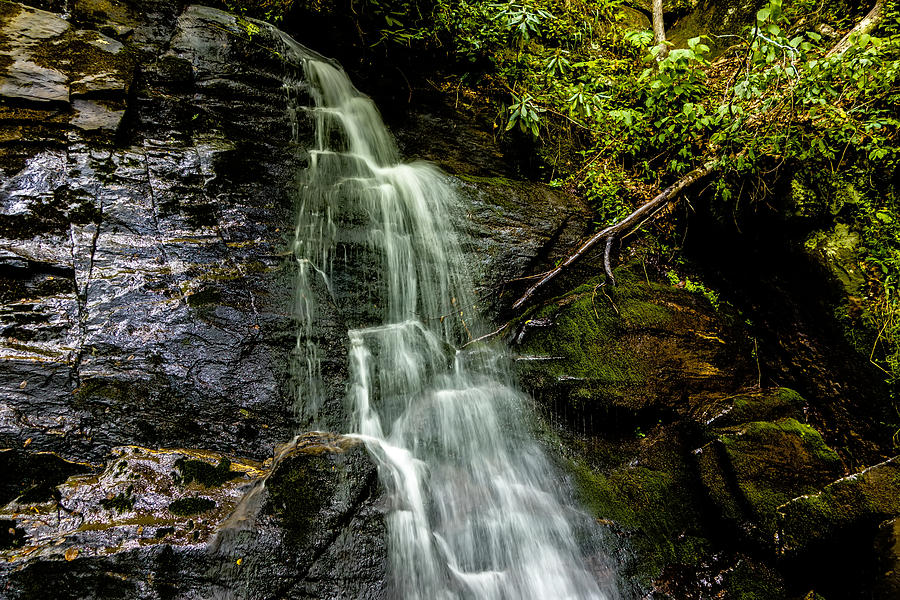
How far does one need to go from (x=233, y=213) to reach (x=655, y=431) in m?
4.67

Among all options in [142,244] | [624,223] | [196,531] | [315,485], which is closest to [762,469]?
[624,223]

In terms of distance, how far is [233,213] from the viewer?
406 centimetres

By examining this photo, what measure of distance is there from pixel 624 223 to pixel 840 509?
308 cm

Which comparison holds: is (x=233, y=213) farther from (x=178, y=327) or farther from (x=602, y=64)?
(x=602, y=64)

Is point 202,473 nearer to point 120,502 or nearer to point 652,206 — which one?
point 120,502

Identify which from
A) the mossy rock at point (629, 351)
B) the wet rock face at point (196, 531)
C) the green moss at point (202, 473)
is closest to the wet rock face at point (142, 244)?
the green moss at point (202, 473)

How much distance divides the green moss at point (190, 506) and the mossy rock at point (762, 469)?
12.3 feet

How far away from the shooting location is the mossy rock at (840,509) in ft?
8.81

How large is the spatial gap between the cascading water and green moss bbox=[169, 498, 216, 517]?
39.4 inches

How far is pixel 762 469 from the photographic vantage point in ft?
10.3

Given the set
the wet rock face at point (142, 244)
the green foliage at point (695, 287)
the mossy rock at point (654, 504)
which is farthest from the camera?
the green foliage at point (695, 287)

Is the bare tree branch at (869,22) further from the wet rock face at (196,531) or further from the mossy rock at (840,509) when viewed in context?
the wet rock face at (196,531)

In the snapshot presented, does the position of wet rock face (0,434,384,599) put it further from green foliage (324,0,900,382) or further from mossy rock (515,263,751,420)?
green foliage (324,0,900,382)

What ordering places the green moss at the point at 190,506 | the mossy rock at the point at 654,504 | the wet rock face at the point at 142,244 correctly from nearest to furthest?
the green moss at the point at 190,506 < the wet rock face at the point at 142,244 < the mossy rock at the point at 654,504
